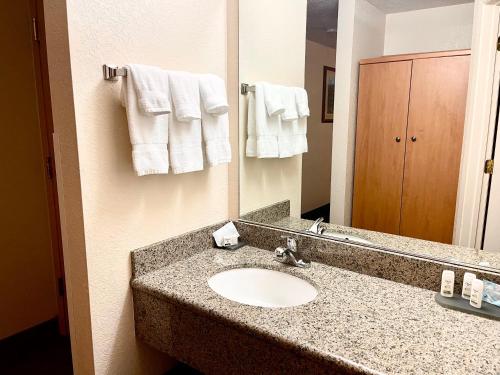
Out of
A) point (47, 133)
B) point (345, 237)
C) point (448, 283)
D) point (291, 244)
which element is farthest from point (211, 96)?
point (47, 133)

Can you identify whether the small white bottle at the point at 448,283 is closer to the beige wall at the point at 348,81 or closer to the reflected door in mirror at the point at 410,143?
the reflected door in mirror at the point at 410,143

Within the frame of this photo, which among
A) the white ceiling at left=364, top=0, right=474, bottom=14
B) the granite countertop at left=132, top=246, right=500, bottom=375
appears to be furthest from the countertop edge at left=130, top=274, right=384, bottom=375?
the white ceiling at left=364, top=0, right=474, bottom=14

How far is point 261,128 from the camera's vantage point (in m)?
1.66

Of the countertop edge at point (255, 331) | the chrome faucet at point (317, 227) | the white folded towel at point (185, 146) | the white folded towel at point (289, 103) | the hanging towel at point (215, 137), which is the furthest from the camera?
the white folded towel at point (289, 103)

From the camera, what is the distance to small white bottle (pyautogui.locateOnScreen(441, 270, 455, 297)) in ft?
3.78

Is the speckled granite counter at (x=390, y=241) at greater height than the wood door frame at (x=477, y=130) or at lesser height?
lesser

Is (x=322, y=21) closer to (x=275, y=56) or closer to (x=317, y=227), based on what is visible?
(x=275, y=56)

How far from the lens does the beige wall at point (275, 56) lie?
1605 millimetres

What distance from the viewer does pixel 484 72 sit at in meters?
1.20

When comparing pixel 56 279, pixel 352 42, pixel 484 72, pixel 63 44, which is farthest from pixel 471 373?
pixel 56 279

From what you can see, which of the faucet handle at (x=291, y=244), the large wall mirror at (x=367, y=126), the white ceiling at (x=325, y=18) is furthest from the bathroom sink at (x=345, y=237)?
the white ceiling at (x=325, y=18)

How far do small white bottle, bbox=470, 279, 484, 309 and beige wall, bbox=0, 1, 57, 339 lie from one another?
7.28 feet

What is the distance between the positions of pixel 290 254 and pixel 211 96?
68cm

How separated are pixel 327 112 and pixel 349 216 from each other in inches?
17.2
